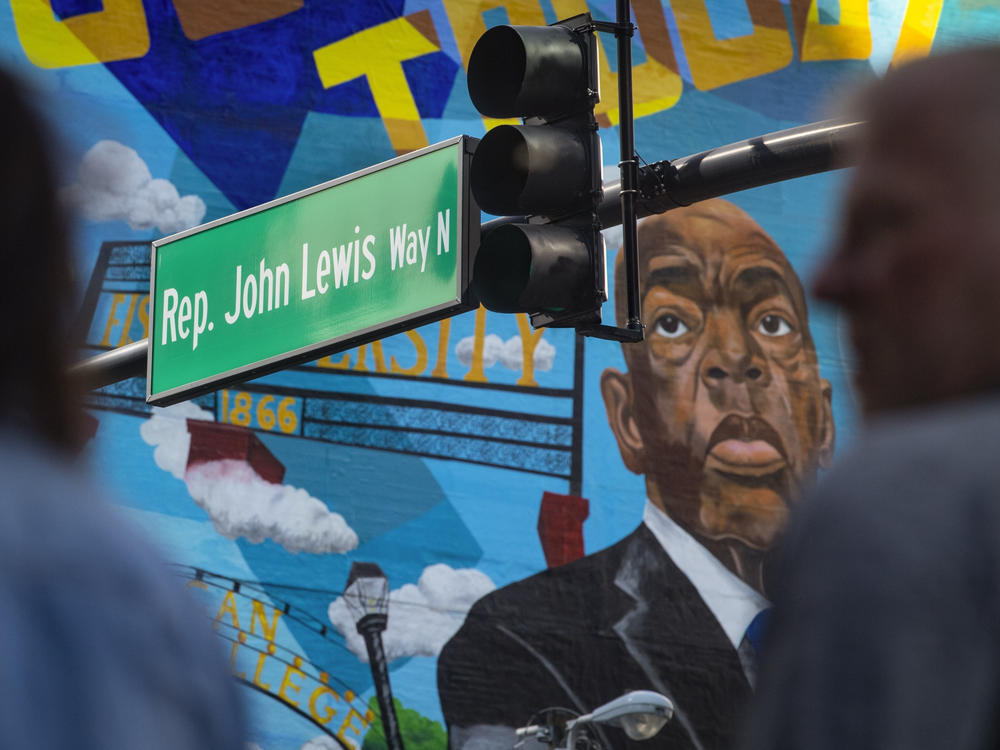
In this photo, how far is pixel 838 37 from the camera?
51.9ft

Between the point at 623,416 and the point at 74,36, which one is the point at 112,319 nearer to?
the point at 74,36

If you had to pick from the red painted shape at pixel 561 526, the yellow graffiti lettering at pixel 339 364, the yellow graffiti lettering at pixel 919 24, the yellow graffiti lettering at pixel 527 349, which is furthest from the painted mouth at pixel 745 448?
the yellow graffiti lettering at pixel 919 24

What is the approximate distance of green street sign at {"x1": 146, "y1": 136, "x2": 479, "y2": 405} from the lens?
411cm

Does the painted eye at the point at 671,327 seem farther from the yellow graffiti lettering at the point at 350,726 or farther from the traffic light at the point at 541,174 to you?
the traffic light at the point at 541,174

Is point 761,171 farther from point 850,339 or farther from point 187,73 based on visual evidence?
point 187,73

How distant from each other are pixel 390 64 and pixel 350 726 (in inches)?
260

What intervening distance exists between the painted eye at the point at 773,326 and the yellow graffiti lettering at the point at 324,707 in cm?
563

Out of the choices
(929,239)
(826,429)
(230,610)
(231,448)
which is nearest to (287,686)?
(230,610)

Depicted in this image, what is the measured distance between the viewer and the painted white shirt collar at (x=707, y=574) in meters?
13.4

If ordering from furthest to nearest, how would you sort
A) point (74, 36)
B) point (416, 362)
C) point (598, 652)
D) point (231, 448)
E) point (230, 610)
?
point (74, 36) < point (416, 362) < point (598, 652) < point (231, 448) < point (230, 610)

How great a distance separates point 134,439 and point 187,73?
143 inches

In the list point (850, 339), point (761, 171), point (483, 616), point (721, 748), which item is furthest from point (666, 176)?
point (721, 748)

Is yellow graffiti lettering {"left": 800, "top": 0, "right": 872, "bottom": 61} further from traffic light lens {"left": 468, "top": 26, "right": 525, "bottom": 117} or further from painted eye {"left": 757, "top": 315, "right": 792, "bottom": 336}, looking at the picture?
traffic light lens {"left": 468, "top": 26, "right": 525, "bottom": 117}

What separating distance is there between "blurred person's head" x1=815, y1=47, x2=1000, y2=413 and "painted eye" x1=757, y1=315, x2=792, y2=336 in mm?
13356
